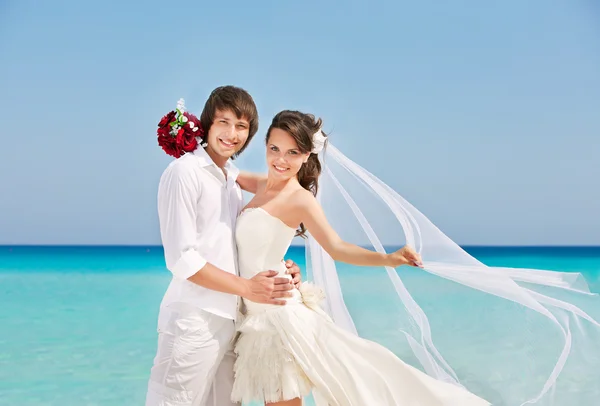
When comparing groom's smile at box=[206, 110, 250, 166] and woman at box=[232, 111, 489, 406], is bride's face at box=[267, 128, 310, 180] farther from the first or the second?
groom's smile at box=[206, 110, 250, 166]

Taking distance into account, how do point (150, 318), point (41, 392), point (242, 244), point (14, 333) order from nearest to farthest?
point (242, 244)
point (41, 392)
point (14, 333)
point (150, 318)

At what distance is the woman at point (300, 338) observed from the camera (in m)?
3.11

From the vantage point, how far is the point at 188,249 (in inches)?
120

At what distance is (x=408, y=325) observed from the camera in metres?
A: 3.59

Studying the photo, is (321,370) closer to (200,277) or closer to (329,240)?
(329,240)

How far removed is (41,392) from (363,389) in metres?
5.87

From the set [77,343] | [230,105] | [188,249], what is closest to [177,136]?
[230,105]

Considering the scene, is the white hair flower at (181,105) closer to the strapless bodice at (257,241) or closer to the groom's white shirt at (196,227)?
the groom's white shirt at (196,227)

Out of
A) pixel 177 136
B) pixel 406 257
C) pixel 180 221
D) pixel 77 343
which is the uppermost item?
pixel 177 136

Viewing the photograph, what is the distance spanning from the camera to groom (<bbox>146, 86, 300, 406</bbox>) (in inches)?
120

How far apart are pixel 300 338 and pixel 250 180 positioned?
1.01 metres

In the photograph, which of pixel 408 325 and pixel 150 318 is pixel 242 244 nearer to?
pixel 408 325

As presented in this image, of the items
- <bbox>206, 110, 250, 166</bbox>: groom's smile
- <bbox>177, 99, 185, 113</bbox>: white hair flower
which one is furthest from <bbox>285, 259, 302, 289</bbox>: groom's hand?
<bbox>177, 99, 185, 113</bbox>: white hair flower

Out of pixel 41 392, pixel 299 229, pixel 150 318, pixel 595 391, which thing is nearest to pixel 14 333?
pixel 150 318
